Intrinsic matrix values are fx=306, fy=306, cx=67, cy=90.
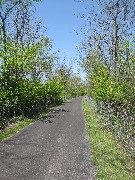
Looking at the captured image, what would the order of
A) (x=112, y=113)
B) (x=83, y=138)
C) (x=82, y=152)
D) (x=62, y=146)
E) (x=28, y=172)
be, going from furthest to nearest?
(x=112, y=113)
(x=83, y=138)
(x=62, y=146)
(x=82, y=152)
(x=28, y=172)

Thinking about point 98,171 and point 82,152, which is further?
point 82,152

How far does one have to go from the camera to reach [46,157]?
1405cm

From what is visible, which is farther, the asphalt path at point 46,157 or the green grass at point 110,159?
the green grass at point 110,159

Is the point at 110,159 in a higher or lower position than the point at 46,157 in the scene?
lower

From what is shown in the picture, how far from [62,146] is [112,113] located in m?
8.90

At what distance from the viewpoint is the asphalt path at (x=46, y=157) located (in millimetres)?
11469

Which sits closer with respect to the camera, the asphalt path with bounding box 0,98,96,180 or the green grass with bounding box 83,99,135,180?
the asphalt path with bounding box 0,98,96,180

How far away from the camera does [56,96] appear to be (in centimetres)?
6353

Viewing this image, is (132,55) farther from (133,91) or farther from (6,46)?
(6,46)

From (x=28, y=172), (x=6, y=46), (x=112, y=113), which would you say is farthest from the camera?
(x=6, y=46)

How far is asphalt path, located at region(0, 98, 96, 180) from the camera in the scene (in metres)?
11.5

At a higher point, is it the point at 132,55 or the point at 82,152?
the point at 132,55

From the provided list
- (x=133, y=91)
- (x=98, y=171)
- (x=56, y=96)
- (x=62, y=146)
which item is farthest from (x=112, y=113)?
(x=56, y=96)

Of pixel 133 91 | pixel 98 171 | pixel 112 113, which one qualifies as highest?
pixel 133 91
